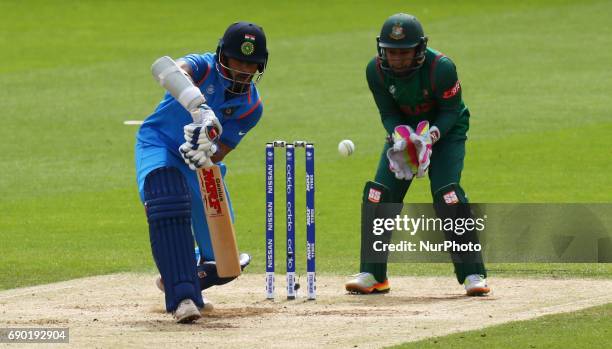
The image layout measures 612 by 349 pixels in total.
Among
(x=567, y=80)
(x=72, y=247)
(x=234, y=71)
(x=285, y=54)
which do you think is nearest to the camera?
(x=234, y=71)

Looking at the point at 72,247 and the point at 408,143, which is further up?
the point at 408,143

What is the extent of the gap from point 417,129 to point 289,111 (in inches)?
410

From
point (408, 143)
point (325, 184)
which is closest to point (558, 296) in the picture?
point (408, 143)

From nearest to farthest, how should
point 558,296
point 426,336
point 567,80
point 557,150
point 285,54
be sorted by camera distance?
point 426,336, point 558,296, point 557,150, point 567,80, point 285,54

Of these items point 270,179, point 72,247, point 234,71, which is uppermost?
point 234,71

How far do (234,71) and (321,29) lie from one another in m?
19.0

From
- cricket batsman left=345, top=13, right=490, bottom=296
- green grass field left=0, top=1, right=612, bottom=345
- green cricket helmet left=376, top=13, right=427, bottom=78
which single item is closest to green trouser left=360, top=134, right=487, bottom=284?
cricket batsman left=345, top=13, right=490, bottom=296

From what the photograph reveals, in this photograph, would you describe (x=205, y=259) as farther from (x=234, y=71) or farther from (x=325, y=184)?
(x=325, y=184)

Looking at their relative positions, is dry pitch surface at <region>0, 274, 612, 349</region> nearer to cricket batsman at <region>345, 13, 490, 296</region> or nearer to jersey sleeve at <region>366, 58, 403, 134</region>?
cricket batsman at <region>345, 13, 490, 296</region>

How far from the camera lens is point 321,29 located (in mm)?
27469

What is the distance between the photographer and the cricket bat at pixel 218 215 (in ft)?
27.7

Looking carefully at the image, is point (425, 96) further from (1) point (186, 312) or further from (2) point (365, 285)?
(1) point (186, 312)

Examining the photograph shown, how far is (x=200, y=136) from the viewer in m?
8.12

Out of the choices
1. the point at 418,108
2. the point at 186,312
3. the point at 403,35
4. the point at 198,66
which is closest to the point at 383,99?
the point at 418,108
